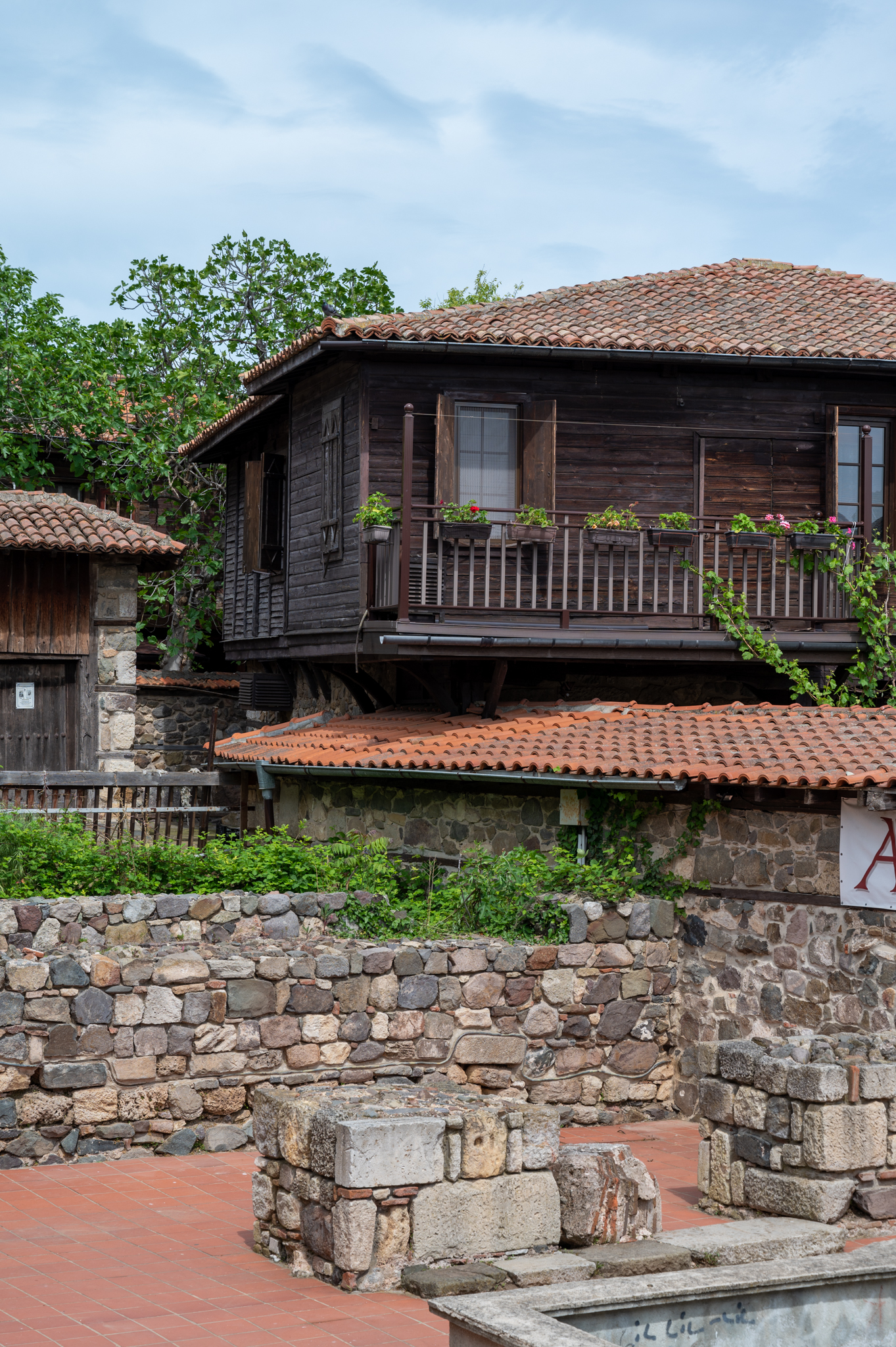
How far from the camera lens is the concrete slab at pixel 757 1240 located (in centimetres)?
576

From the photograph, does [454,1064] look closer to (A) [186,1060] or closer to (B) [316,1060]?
(B) [316,1060]

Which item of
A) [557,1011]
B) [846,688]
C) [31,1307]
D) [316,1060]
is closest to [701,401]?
[846,688]

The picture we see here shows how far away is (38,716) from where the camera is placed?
17.8 m

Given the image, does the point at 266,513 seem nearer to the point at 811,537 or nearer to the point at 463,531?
the point at 463,531

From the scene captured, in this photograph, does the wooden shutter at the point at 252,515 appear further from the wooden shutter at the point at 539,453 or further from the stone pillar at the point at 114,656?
the wooden shutter at the point at 539,453

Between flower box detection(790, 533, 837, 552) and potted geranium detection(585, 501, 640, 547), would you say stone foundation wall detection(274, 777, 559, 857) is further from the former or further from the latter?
flower box detection(790, 533, 837, 552)

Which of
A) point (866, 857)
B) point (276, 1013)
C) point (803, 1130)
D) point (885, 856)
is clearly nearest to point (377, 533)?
point (866, 857)

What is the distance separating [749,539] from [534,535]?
2480 millimetres

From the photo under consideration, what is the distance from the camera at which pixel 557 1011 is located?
9.81 metres

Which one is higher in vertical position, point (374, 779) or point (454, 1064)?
point (374, 779)

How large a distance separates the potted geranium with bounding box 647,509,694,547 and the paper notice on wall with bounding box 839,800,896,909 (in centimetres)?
571

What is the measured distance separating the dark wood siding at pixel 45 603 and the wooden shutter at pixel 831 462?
29.4 feet

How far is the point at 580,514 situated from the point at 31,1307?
11142mm

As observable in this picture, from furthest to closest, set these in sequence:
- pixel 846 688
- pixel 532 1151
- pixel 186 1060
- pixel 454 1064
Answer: pixel 846 688 < pixel 454 1064 < pixel 186 1060 < pixel 532 1151
